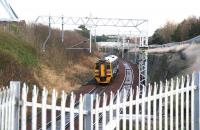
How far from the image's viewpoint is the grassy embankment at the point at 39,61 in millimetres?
31734

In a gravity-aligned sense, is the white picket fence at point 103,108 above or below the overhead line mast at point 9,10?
below

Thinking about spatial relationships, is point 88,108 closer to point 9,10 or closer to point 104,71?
point 9,10

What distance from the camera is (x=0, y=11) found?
1031 cm

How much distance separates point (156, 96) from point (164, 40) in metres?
90.0

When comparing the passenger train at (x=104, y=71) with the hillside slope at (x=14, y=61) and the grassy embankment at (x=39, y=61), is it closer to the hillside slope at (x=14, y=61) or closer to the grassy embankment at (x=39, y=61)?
the grassy embankment at (x=39, y=61)

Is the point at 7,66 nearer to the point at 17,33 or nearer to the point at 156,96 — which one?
the point at 17,33

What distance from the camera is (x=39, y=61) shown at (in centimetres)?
4381

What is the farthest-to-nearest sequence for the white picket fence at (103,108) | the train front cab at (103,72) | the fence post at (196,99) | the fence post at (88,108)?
1. the train front cab at (103,72)
2. the fence post at (196,99)
3. the white picket fence at (103,108)
4. the fence post at (88,108)

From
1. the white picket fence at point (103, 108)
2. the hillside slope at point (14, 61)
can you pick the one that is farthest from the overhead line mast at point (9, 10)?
the hillside slope at point (14, 61)

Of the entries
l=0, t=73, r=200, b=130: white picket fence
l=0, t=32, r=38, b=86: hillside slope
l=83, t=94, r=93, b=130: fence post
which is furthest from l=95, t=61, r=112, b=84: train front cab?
l=83, t=94, r=93, b=130: fence post

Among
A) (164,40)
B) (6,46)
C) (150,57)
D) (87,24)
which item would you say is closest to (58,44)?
(87,24)

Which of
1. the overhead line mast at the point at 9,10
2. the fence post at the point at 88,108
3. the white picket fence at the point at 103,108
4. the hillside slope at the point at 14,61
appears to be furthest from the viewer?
the hillside slope at the point at 14,61

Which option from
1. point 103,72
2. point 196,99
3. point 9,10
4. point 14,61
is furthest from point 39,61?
point 196,99

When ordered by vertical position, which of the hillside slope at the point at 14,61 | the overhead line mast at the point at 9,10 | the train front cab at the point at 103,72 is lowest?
the train front cab at the point at 103,72
